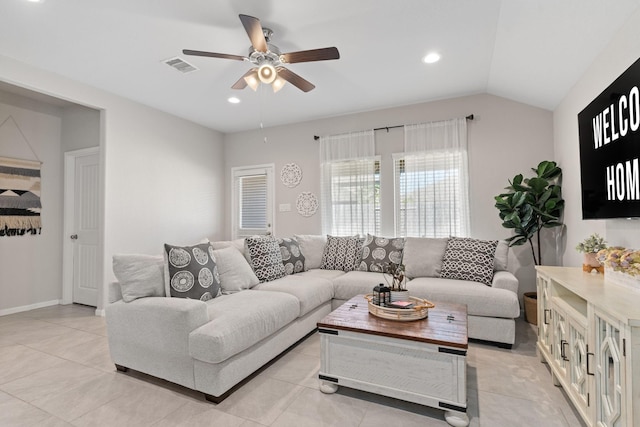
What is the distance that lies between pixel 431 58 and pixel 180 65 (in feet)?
8.48

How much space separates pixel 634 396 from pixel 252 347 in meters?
2.01

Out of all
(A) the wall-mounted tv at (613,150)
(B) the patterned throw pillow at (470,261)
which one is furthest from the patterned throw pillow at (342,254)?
(A) the wall-mounted tv at (613,150)

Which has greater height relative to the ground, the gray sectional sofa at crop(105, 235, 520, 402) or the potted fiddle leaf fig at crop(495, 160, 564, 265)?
the potted fiddle leaf fig at crop(495, 160, 564, 265)

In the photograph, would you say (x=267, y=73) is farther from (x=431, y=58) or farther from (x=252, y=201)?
(x=252, y=201)

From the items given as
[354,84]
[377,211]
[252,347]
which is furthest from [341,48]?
[252,347]

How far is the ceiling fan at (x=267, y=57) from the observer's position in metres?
2.30

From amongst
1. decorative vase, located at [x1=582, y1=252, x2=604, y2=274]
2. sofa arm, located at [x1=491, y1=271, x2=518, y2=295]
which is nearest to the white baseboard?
Result: sofa arm, located at [x1=491, y1=271, x2=518, y2=295]

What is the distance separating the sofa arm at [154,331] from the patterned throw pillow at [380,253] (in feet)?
7.16

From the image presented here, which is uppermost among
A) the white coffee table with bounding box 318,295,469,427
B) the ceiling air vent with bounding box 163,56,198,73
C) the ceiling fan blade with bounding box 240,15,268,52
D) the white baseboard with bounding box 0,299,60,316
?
the ceiling air vent with bounding box 163,56,198,73

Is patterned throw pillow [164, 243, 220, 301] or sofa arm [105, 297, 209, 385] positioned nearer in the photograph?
sofa arm [105, 297, 209, 385]

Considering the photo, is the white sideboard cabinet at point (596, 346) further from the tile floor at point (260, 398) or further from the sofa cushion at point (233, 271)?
the sofa cushion at point (233, 271)

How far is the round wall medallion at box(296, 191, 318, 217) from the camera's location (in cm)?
495

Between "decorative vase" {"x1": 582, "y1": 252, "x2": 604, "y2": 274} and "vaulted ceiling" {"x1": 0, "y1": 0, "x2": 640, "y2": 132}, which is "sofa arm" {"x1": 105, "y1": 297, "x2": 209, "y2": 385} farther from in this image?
"decorative vase" {"x1": 582, "y1": 252, "x2": 604, "y2": 274}

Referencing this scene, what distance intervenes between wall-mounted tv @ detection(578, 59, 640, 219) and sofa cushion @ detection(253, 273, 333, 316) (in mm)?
2354
